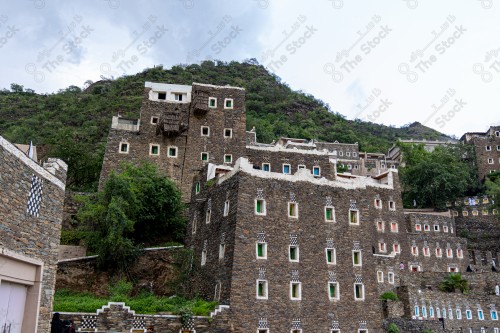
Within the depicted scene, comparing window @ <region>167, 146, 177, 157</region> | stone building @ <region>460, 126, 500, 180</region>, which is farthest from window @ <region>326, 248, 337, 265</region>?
stone building @ <region>460, 126, 500, 180</region>

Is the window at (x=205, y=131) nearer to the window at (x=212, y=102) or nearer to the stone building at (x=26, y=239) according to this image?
the window at (x=212, y=102)

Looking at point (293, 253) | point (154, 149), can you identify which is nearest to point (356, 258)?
point (293, 253)

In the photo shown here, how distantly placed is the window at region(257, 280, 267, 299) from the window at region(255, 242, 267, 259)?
134cm

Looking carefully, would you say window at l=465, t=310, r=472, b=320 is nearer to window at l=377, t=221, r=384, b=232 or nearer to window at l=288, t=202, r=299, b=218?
window at l=377, t=221, r=384, b=232

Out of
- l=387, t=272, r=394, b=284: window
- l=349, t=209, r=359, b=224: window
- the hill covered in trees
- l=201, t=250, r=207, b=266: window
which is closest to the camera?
l=201, t=250, r=207, b=266: window

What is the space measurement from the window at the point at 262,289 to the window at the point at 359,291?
5.97 metres

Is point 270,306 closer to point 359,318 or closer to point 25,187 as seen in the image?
point 359,318

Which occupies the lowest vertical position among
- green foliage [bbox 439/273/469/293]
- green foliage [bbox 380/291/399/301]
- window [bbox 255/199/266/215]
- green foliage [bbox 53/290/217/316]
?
green foliage [bbox 53/290/217/316]

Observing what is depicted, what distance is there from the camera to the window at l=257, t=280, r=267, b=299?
25.6 m

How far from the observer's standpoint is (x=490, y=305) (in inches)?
1608

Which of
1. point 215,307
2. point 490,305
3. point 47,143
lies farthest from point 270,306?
point 47,143

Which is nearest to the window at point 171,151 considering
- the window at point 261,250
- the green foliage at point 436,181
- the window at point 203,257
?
the window at point 203,257

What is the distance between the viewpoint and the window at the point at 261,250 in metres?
26.3

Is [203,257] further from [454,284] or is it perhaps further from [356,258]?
[454,284]
